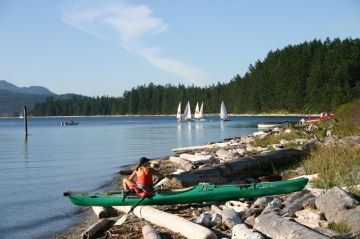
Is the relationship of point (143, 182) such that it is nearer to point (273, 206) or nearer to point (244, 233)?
point (273, 206)

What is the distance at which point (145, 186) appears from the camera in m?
13.1

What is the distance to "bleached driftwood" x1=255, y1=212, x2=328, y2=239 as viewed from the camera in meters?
8.00

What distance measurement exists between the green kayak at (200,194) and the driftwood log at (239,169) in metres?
2.39

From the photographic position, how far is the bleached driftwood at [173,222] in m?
9.50

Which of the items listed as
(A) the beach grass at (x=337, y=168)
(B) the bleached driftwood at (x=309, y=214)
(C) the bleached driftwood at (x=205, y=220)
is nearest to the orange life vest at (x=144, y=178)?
(C) the bleached driftwood at (x=205, y=220)

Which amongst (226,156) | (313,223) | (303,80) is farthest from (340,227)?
(303,80)

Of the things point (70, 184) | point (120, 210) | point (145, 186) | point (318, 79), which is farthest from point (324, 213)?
point (318, 79)

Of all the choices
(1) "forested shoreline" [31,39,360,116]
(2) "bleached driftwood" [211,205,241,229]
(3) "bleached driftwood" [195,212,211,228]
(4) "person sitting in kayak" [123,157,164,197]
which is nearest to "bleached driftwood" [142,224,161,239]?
(3) "bleached driftwood" [195,212,211,228]

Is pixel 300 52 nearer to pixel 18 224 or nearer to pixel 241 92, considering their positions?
pixel 241 92

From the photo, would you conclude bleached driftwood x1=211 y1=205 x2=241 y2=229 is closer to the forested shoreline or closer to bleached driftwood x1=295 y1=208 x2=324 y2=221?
bleached driftwood x1=295 y1=208 x2=324 y2=221

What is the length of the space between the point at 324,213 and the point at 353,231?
1416 millimetres

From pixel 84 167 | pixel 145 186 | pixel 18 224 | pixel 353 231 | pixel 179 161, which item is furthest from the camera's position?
pixel 84 167

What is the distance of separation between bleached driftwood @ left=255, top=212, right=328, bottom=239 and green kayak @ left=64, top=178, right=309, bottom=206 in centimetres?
298

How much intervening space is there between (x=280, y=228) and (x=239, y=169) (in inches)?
342
